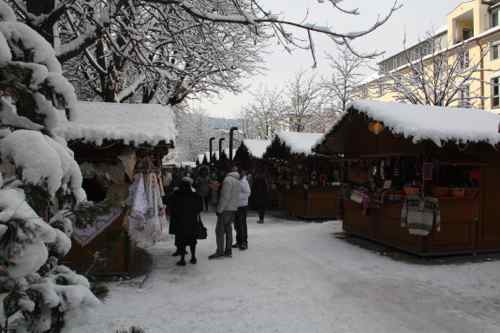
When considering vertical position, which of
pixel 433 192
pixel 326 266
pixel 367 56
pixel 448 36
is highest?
pixel 448 36

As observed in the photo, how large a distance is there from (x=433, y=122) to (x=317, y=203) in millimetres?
6897

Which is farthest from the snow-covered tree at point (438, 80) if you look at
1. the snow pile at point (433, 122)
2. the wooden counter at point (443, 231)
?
the wooden counter at point (443, 231)

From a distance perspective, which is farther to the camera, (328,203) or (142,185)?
(328,203)

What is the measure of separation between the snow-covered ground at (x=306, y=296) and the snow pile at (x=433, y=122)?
257 cm

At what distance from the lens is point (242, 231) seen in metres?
9.04

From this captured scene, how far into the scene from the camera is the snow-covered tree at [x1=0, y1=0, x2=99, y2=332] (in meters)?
1.47

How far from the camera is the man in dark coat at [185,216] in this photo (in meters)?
7.50

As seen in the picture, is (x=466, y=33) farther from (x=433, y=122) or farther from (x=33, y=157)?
(x=33, y=157)

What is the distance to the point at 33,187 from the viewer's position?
158 cm

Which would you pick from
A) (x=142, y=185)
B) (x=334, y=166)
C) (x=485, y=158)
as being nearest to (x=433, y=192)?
(x=485, y=158)

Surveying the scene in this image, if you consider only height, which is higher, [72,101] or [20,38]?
[20,38]

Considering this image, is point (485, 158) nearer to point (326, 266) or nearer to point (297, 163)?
point (326, 266)

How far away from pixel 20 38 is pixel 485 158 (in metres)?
9.49

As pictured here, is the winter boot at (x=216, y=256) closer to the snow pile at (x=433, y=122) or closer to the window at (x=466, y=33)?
the snow pile at (x=433, y=122)
